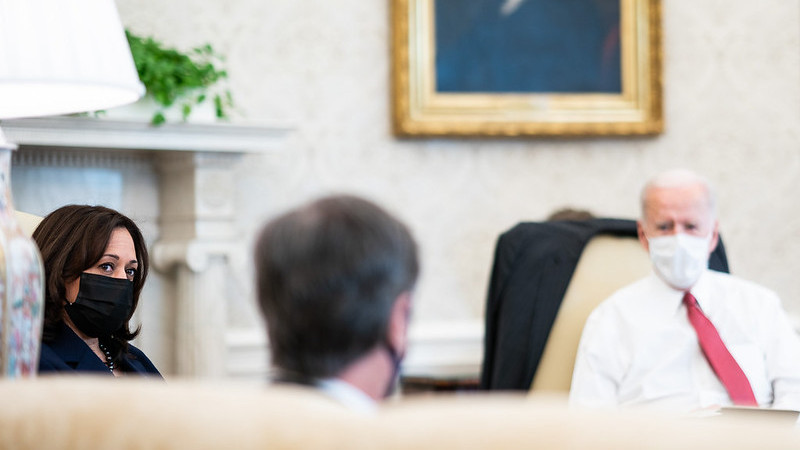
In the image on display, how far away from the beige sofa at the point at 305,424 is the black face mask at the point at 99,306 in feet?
5.15

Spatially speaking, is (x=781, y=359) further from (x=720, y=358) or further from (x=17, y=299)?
(x=17, y=299)

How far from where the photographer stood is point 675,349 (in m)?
3.22

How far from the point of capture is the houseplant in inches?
148

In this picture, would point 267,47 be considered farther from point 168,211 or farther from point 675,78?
point 675,78

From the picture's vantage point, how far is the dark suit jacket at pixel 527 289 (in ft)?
10.6

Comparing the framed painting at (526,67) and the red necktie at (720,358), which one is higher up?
the framed painting at (526,67)

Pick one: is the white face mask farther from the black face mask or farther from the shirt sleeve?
the black face mask

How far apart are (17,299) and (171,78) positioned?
2546mm

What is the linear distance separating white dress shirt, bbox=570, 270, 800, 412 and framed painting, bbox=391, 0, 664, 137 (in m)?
1.56

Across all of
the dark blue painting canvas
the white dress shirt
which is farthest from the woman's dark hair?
the dark blue painting canvas

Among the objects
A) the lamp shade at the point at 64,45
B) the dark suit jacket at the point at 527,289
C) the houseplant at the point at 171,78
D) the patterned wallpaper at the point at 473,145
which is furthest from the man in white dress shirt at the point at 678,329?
the lamp shade at the point at 64,45

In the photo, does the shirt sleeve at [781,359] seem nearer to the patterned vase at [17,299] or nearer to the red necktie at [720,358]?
the red necktie at [720,358]

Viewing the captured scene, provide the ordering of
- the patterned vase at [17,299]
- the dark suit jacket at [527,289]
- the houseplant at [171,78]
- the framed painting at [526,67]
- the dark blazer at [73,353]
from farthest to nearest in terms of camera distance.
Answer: the framed painting at [526,67] < the houseplant at [171,78] < the dark suit jacket at [527,289] < the dark blazer at [73,353] < the patterned vase at [17,299]

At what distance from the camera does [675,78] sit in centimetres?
491
